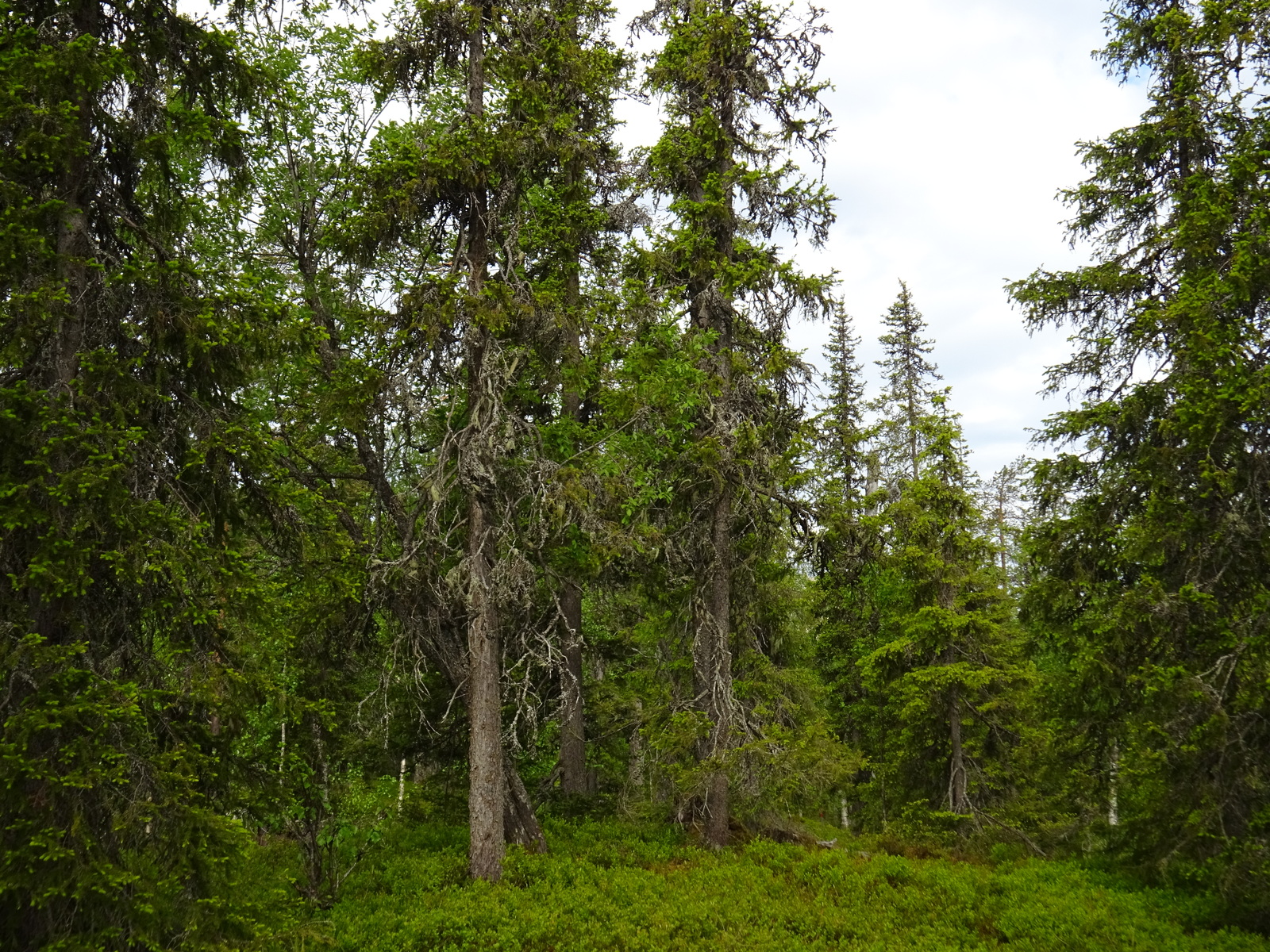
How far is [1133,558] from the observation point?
10992mm

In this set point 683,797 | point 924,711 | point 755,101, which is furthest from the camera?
point 924,711

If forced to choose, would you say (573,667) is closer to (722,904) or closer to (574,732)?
(574,732)

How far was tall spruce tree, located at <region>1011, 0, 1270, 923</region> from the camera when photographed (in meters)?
9.28

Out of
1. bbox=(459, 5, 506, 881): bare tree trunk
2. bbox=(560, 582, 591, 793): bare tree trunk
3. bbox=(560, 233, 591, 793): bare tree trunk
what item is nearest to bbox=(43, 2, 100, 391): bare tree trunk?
bbox=(459, 5, 506, 881): bare tree trunk

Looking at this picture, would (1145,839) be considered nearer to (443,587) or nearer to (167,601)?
(443,587)

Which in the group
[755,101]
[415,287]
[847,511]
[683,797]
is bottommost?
[683,797]

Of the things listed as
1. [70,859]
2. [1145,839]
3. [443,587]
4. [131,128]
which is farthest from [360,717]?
[1145,839]

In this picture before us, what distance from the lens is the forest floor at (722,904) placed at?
913cm

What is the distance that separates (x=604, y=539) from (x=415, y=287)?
14.5 feet

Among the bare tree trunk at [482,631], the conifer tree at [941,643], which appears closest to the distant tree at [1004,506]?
the conifer tree at [941,643]

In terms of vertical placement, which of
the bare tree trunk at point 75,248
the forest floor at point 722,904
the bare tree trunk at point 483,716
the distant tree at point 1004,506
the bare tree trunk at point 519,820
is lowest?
the forest floor at point 722,904

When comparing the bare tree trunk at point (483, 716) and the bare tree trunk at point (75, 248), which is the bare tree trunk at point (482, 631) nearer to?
the bare tree trunk at point (483, 716)

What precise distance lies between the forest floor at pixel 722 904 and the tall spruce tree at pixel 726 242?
1833 millimetres

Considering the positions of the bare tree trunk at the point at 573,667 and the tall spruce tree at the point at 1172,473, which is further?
the bare tree trunk at the point at 573,667
